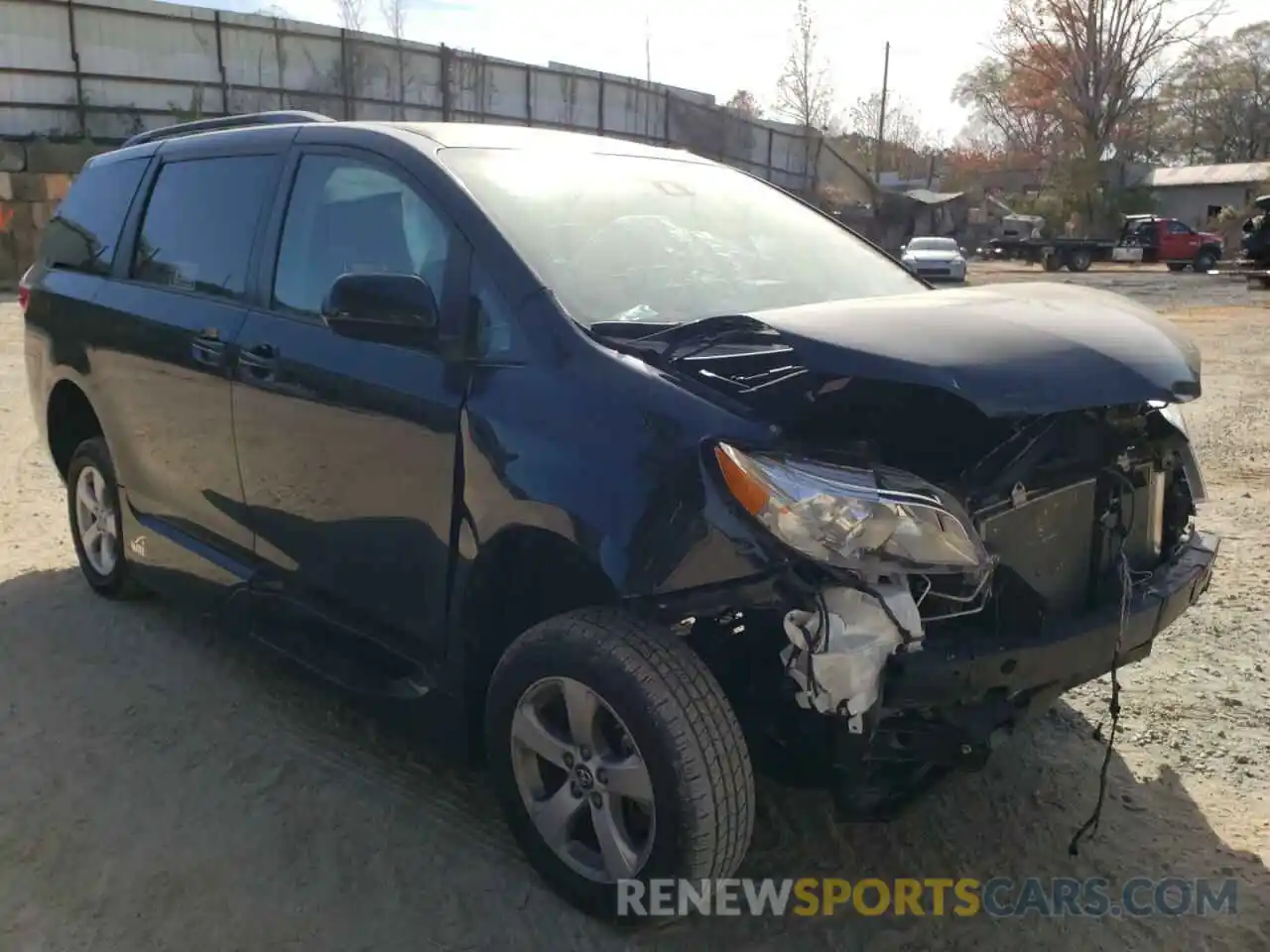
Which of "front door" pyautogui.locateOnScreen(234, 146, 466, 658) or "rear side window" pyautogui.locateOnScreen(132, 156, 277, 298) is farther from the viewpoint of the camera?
"rear side window" pyautogui.locateOnScreen(132, 156, 277, 298)

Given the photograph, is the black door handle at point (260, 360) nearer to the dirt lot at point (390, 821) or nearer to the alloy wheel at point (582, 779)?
the dirt lot at point (390, 821)

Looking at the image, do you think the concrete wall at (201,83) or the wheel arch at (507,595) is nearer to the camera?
the wheel arch at (507,595)

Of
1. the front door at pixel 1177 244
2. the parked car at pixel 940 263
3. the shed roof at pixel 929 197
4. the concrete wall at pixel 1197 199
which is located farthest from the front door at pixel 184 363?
the concrete wall at pixel 1197 199

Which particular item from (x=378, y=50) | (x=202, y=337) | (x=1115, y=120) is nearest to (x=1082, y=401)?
(x=202, y=337)

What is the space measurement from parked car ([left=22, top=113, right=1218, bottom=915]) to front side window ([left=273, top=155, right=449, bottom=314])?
0.5 inches

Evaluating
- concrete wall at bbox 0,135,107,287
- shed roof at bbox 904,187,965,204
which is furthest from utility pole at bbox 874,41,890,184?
concrete wall at bbox 0,135,107,287

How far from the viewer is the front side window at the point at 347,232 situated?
3.08m

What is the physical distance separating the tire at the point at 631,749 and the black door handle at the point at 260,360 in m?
1.32

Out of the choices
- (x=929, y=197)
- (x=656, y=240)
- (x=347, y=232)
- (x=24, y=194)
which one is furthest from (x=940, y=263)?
(x=347, y=232)

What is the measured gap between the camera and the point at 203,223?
3973mm

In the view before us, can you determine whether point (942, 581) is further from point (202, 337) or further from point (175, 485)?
point (175, 485)

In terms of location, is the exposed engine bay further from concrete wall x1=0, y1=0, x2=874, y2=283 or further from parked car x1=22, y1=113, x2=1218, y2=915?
concrete wall x1=0, y1=0, x2=874, y2=283

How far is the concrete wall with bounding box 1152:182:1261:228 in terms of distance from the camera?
5325cm

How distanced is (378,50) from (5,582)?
2644cm
